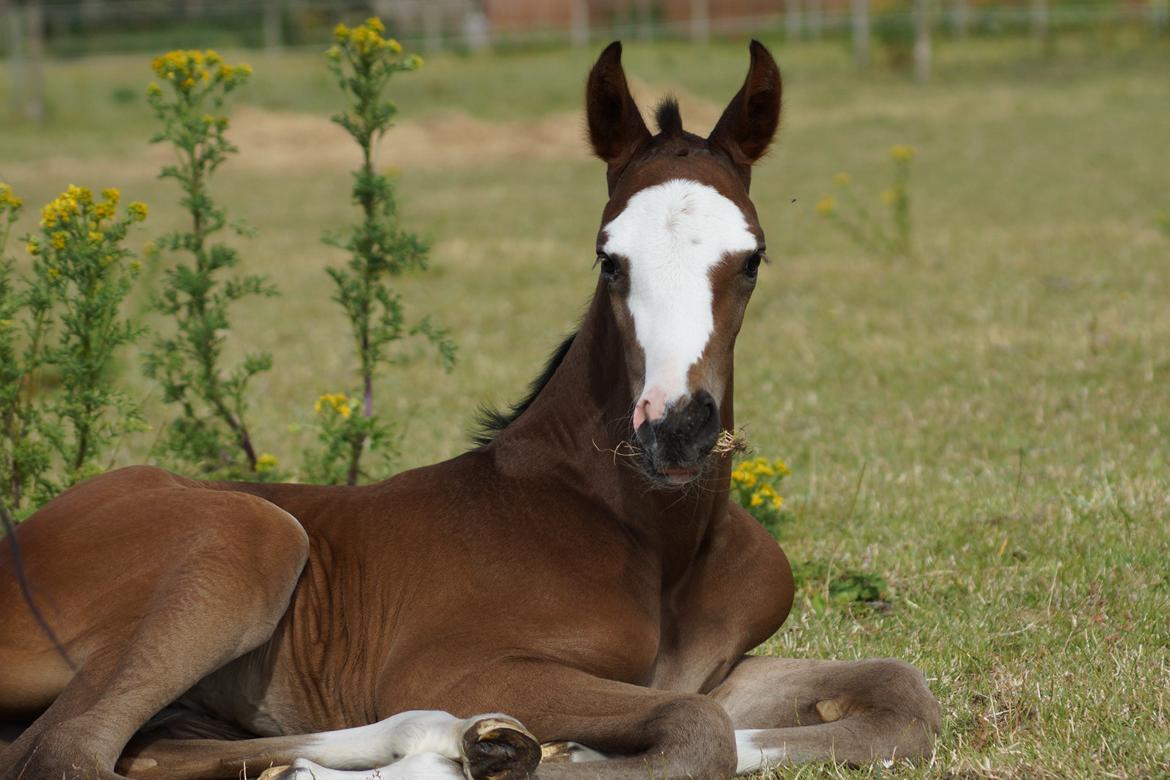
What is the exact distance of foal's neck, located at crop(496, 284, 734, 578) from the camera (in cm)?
402

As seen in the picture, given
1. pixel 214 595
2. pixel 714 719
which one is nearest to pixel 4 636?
pixel 214 595

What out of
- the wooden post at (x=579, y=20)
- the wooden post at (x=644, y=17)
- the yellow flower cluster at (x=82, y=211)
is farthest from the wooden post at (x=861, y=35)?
the yellow flower cluster at (x=82, y=211)

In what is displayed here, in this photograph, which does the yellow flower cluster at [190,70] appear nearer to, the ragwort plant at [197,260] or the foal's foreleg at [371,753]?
the ragwort plant at [197,260]

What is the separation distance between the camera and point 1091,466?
Answer: 693cm

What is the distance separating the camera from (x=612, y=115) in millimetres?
4141

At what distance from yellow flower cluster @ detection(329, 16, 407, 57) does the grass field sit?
252 cm

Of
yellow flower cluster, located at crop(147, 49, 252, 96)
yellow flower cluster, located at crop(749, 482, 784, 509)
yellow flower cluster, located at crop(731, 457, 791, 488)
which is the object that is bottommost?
yellow flower cluster, located at crop(749, 482, 784, 509)

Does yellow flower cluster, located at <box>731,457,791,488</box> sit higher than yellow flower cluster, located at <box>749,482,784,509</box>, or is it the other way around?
yellow flower cluster, located at <box>731,457,791,488</box>

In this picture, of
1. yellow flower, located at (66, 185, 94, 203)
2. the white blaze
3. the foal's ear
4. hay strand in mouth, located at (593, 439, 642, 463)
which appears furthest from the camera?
yellow flower, located at (66, 185, 94, 203)

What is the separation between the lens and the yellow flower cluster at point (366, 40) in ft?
18.1

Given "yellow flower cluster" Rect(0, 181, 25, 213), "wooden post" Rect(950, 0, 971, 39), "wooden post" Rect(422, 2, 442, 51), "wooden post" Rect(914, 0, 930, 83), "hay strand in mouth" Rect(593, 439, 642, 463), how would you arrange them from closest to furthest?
"hay strand in mouth" Rect(593, 439, 642, 463)
"yellow flower cluster" Rect(0, 181, 25, 213)
"wooden post" Rect(914, 0, 930, 83)
"wooden post" Rect(950, 0, 971, 39)
"wooden post" Rect(422, 2, 442, 51)

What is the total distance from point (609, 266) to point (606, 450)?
0.54 metres

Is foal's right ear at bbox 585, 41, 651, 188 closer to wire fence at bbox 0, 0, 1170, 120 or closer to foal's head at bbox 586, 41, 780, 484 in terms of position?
foal's head at bbox 586, 41, 780, 484

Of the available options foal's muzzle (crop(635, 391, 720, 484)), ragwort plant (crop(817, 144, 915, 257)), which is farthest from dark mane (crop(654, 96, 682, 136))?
ragwort plant (crop(817, 144, 915, 257))
